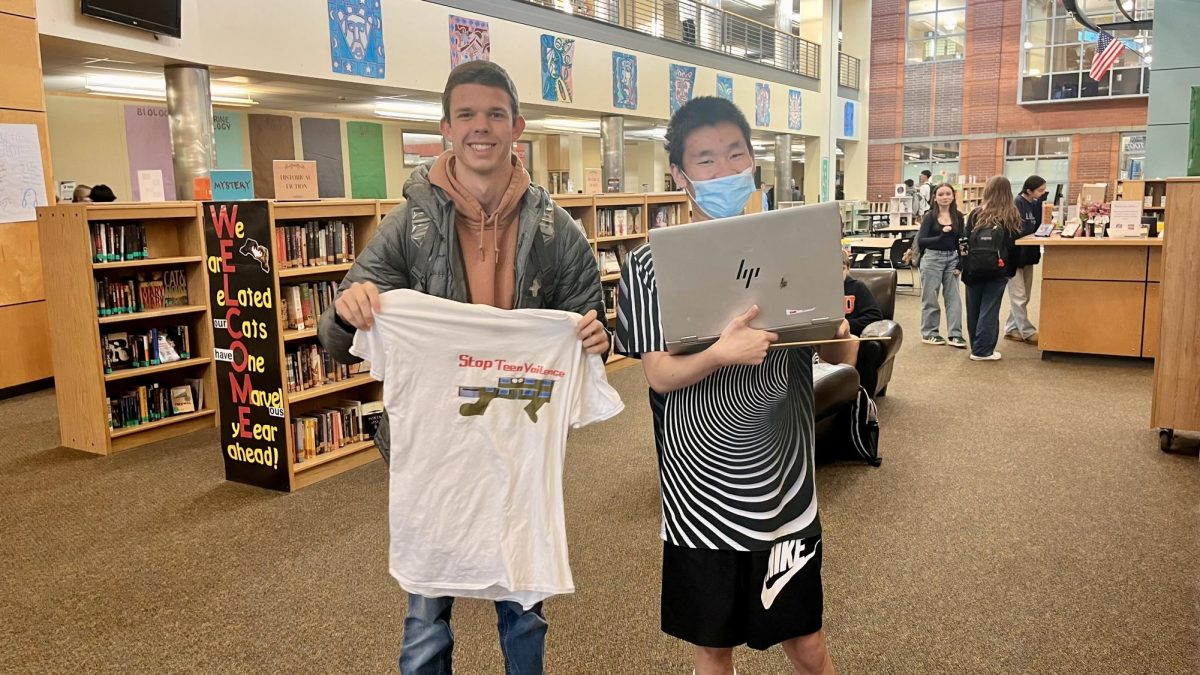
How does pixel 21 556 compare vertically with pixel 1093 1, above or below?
below

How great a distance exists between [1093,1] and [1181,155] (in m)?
12.7

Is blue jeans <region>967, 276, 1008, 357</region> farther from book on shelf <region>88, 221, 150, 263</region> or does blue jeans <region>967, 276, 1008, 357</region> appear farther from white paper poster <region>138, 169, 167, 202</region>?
book on shelf <region>88, 221, 150, 263</region>

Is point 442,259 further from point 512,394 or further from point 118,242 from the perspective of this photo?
point 118,242

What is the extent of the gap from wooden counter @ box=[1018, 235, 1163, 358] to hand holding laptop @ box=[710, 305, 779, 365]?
6.69m

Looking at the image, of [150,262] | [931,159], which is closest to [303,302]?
[150,262]

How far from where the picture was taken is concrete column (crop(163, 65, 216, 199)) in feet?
23.1

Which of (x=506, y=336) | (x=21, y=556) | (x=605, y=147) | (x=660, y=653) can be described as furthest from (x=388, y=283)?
(x=605, y=147)

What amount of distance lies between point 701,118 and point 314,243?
3631 millimetres

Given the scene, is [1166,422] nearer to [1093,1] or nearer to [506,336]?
[506,336]

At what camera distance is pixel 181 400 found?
5.98m

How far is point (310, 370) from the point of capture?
4.87 metres

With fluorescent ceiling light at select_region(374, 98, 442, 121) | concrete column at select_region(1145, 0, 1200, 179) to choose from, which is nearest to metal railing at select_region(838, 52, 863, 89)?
concrete column at select_region(1145, 0, 1200, 179)

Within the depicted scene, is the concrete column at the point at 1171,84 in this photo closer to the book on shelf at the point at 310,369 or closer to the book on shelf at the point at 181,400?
the book on shelf at the point at 310,369

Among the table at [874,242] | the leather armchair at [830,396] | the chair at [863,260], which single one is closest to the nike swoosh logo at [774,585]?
the leather armchair at [830,396]
